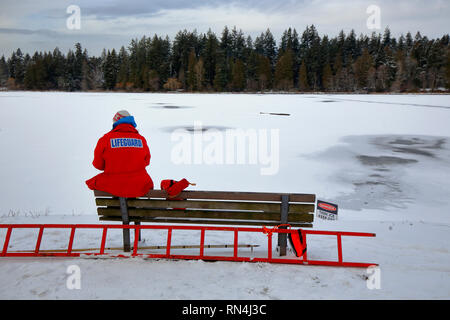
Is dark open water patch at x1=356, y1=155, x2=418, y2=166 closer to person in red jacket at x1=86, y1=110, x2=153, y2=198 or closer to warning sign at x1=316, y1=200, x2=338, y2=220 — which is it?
warning sign at x1=316, y1=200, x2=338, y2=220

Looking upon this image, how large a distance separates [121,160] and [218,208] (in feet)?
4.22

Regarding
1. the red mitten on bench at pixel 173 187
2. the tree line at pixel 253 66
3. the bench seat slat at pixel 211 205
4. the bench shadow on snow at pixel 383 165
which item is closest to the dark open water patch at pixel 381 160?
the bench shadow on snow at pixel 383 165

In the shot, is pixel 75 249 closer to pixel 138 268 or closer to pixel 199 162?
pixel 138 268

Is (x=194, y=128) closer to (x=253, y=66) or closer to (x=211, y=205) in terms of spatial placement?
(x=211, y=205)

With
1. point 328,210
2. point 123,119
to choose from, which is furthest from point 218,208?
point 123,119

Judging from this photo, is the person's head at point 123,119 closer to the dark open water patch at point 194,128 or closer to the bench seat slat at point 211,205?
the bench seat slat at point 211,205

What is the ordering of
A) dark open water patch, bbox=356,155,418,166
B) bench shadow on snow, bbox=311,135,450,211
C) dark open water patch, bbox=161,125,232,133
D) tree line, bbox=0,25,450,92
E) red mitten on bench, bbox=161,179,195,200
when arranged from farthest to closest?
tree line, bbox=0,25,450,92 → dark open water patch, bbox=161,125,232,133 → dark open water patch, bbox=356,155,418,166 → bench shadow on snow, bbox=311,135,450,211 → red mitten on bench, bbox=161,179,195,200

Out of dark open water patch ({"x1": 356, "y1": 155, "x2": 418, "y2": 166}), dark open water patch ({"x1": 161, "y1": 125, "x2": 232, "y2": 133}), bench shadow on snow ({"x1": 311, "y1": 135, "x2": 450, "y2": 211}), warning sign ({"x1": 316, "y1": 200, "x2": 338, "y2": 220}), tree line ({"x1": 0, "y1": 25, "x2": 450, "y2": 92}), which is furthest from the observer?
tree line ({"x1": 0, "y1": 25, "x2": 450, "y2": 92})

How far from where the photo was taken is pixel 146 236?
522 cm

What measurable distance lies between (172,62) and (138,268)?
95.7 m

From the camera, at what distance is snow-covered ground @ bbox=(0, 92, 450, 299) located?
340cm

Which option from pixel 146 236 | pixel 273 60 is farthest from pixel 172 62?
pixel 146 236

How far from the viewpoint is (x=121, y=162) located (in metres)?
4.07

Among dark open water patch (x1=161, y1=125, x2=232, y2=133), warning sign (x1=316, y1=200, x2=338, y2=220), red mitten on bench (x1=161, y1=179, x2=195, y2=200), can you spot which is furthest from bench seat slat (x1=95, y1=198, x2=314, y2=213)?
dark open water patch (x1=161, y1=125, x2=232, y2=133)
